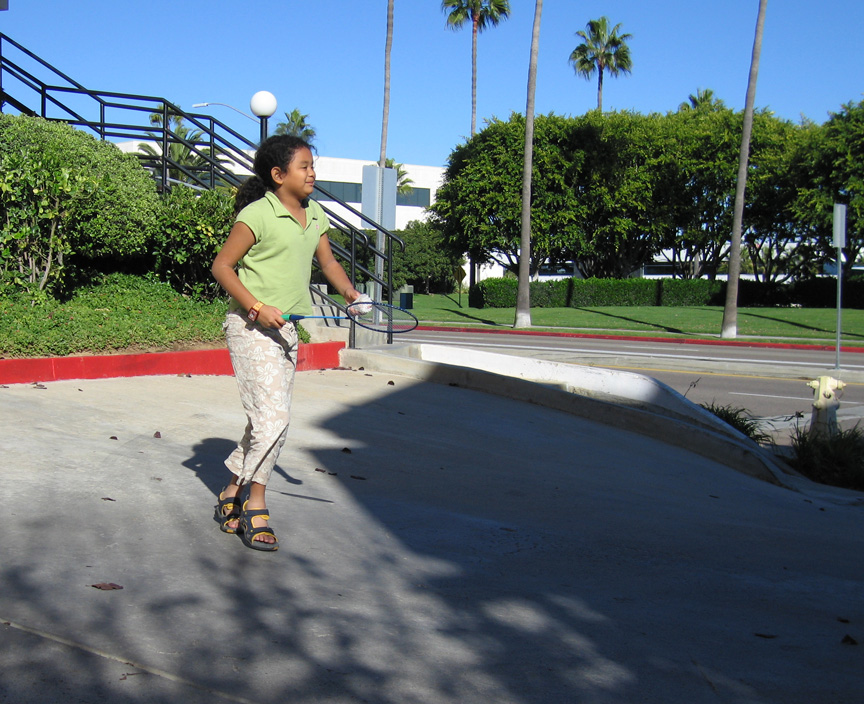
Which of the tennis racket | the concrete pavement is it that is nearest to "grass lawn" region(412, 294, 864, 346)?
the tennis racket

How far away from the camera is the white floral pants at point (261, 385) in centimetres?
416

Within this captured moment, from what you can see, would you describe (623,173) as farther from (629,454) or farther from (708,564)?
(708,564)

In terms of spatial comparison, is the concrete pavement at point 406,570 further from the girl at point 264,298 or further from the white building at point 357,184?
the white building at point 357,184

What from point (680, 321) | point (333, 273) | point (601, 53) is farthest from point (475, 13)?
point (333, 273)

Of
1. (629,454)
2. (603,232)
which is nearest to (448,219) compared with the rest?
(603,232)

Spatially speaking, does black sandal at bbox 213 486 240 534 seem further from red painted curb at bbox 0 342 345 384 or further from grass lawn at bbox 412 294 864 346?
grass lawn at bbox 412 294 864 346

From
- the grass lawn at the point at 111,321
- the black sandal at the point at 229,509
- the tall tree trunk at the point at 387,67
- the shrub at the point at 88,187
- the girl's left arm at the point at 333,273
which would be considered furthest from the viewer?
the tall tree trunk at the point at 387,67

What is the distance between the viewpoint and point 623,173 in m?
46.2

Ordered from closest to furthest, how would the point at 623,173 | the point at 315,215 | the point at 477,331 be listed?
the point at 315,215 < the point at 477,331 < the point at 623,173

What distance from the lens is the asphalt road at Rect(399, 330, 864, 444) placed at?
457 inches

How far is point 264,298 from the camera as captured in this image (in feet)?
13.8

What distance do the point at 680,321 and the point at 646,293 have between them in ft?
48.7

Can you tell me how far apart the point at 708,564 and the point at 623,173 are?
4383cm

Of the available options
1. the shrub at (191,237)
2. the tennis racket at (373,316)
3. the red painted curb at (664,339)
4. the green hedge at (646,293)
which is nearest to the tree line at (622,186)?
the green hedge at (646,293)
